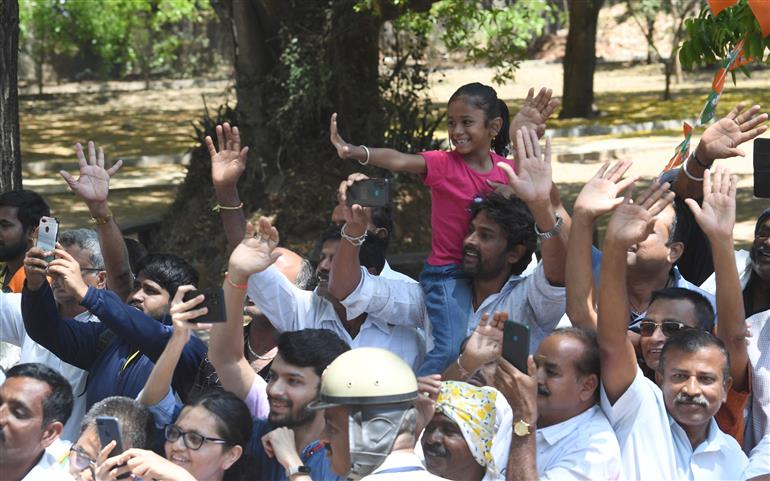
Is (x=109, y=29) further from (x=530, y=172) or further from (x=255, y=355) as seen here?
(x=530, y=172)

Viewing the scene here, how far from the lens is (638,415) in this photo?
3.84 m

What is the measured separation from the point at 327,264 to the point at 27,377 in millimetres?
1418

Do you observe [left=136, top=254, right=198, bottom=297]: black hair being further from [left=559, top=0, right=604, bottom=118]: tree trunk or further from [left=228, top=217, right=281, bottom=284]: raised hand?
[left=559, top=0, right=604, bottom=118]: tree trunk

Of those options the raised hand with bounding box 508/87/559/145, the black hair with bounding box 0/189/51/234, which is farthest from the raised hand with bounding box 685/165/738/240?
the black hair with bounding box 0/189/51/234

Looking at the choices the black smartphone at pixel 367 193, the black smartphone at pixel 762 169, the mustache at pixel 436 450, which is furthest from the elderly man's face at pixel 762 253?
the mustache at pixel 436 450

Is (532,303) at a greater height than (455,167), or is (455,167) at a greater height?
(455,167)

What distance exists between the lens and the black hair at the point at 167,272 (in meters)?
4.84

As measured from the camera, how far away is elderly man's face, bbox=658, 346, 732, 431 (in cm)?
383

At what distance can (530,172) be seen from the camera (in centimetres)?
423

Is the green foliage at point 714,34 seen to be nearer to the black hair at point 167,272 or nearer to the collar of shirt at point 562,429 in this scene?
the collar of shirt at point 562,429

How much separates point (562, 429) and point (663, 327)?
1.97ft

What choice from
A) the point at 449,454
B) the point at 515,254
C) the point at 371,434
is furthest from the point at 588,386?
the point at 371,434

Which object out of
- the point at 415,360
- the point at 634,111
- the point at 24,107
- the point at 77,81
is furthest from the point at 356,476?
the point at 77,81

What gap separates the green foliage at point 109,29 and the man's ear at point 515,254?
22927 millimetres
